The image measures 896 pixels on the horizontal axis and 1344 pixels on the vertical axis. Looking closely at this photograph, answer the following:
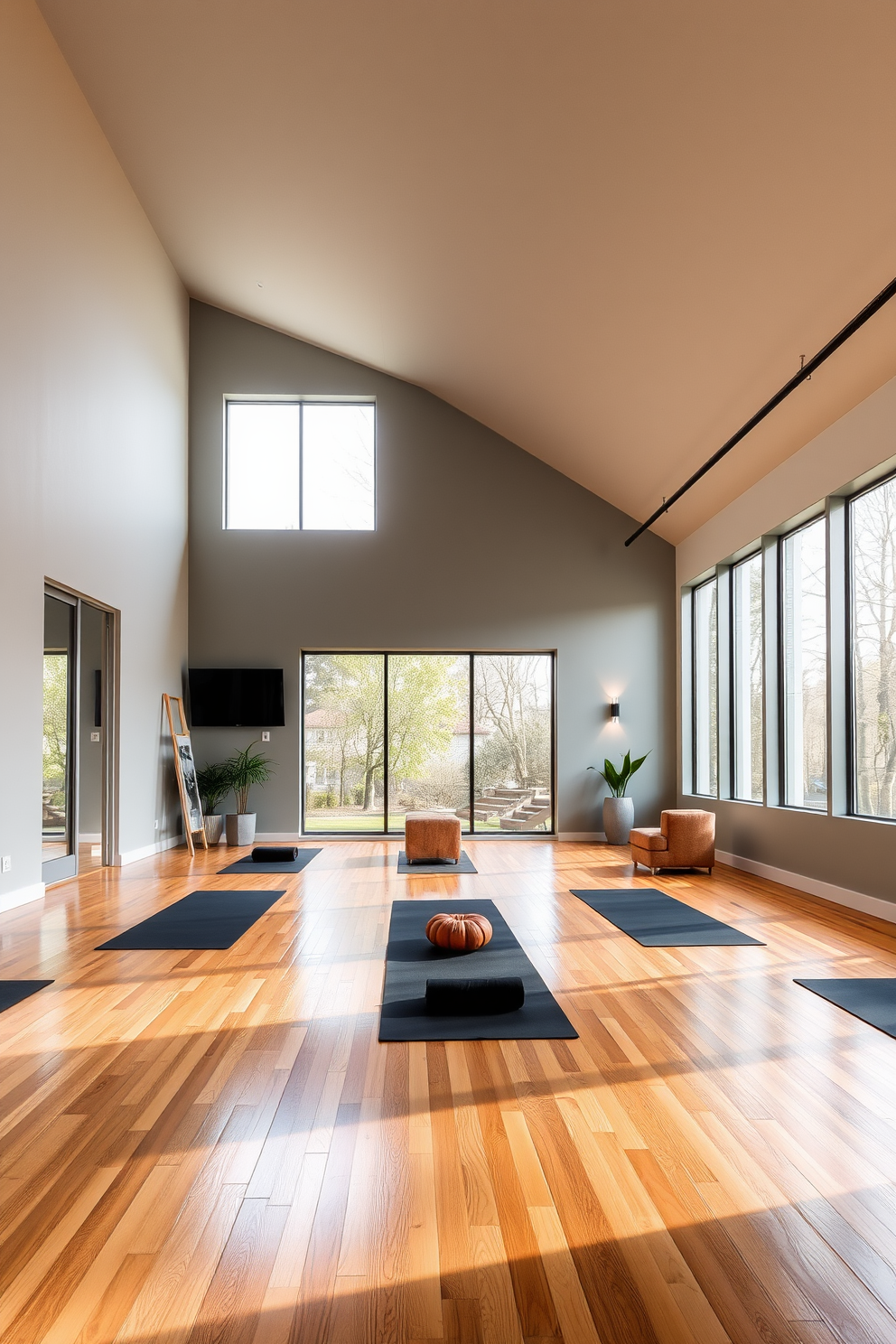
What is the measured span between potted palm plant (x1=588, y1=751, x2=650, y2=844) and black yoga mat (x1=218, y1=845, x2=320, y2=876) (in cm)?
350

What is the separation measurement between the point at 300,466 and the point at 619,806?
5.55 m

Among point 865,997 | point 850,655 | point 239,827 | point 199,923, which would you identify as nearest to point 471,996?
point 865,997

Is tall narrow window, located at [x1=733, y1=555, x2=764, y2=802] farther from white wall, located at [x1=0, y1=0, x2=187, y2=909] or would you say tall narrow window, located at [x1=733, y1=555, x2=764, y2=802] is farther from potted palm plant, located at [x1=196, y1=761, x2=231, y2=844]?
white wall, located at [x1=0, y1=0, x2=187, y2=909]

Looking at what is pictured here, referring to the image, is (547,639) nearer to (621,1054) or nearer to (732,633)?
(732,633)

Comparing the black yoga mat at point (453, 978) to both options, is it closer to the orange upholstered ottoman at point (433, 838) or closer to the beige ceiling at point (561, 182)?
the orange upholstered ottoman at point (433, 838)

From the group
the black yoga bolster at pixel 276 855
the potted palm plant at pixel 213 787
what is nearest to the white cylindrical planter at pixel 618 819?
the black yoga bolster at pixel 276 855

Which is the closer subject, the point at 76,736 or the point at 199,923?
the point at 199,923

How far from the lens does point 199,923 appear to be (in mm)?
5992

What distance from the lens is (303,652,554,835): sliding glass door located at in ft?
36.6

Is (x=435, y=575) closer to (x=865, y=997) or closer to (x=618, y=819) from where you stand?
(x=618, y=819)

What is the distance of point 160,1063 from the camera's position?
3369mm

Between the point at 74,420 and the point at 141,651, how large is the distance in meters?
2.58

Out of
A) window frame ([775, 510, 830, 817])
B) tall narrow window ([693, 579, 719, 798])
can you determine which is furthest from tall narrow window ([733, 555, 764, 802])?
tall narrow window ([693, 579, 719, 798])

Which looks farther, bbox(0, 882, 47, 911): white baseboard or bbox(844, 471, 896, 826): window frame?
bbox(844, 471, 896, 826): window frame
